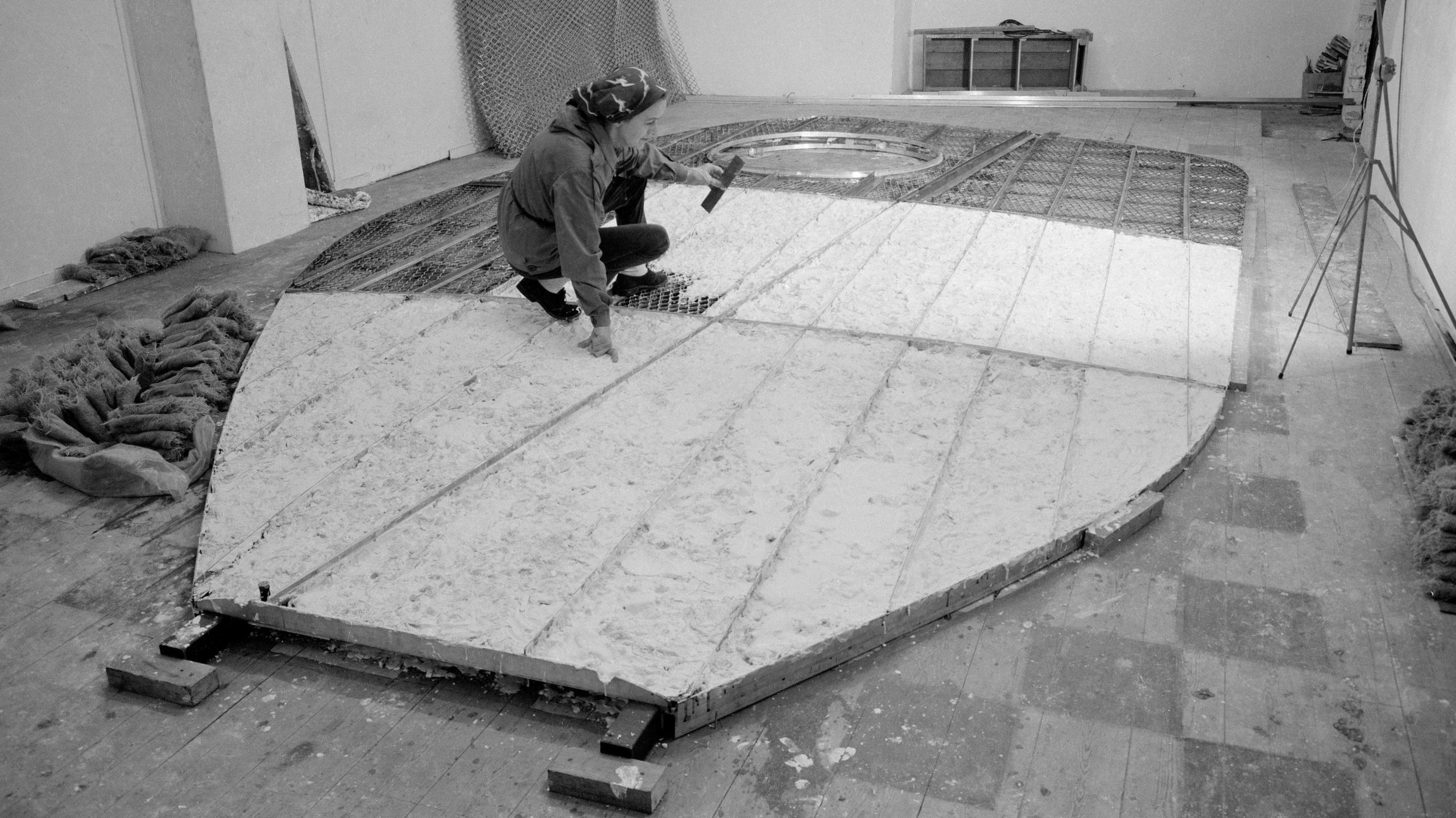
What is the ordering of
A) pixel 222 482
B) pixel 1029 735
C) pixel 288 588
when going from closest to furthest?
1. pixel 1029 735
2. pixel 288 588
3. pixel 222 482

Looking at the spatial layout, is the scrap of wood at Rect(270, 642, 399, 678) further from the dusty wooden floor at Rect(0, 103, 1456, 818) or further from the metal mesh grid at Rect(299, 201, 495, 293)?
the metal mesh grid at Rect(299, 201, 495, 293)

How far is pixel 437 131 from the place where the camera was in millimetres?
6656

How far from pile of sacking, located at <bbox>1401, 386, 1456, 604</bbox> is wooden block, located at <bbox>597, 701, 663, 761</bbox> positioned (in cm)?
166

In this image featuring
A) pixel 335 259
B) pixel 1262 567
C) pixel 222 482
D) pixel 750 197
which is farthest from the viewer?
pixel 750 197

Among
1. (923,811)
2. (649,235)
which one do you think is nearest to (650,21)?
(649,235)

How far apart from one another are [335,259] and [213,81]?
0.90 m

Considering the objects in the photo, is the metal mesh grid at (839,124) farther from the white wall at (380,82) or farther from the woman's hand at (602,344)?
the woman's hand at (602,344)

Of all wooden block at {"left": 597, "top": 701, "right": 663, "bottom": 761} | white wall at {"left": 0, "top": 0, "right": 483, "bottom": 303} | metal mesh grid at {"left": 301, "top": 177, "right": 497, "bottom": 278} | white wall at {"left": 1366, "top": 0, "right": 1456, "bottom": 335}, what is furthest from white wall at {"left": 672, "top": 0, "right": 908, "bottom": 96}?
wooden block at {"left": 597, "top": 701, "right": 663, "bottom": 761}

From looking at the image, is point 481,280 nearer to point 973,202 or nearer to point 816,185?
point 816,185

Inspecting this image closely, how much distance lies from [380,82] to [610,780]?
526 cm

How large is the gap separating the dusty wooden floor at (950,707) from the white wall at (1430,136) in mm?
1823

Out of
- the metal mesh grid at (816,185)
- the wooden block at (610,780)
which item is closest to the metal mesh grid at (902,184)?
the metal mesh grid at (816,185)

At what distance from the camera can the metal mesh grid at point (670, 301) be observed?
151 inches

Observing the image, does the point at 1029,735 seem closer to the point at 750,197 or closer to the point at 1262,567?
the point at 1262,567
